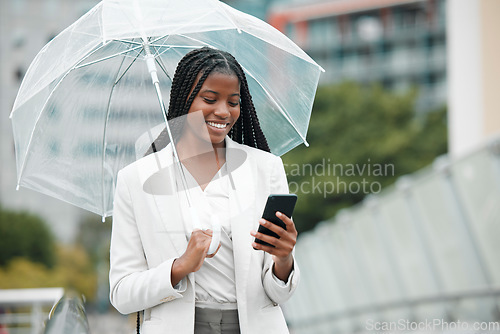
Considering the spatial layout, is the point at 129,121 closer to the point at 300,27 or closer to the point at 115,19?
the point at 115,19

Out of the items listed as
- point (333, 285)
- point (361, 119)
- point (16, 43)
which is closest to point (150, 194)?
point (333, 285)

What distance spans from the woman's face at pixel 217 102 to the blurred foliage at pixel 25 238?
45.9 metres

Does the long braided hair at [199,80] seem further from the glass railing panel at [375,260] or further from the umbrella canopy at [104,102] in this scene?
the glass railing panel at [375,260]

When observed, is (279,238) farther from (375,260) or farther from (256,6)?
(256,6)

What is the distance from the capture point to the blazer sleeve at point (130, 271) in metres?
2.30

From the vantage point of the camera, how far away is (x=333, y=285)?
1658cm

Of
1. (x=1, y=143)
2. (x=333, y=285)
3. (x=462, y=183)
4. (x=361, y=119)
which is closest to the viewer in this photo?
(x=462, y=183)

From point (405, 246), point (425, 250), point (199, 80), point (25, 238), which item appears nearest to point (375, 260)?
point (405, 246)

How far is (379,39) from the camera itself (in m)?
57.2

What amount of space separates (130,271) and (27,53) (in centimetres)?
6346

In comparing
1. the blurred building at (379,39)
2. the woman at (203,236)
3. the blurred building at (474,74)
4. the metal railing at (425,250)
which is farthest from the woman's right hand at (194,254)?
the blurred building at (379,39)

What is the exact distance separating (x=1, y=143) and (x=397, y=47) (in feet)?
101

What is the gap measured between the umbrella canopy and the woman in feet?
1.45

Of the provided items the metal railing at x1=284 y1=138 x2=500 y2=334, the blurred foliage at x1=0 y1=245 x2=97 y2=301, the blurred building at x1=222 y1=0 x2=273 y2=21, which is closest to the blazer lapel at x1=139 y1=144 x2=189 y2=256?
the metal railing at x1=284 y1=138 x2=500 y2=334
